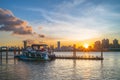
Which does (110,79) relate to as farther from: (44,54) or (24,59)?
(24,59)

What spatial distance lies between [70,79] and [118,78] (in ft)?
39.4

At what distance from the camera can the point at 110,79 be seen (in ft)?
179

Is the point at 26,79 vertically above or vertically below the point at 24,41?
below

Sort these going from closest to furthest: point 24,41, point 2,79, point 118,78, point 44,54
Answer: point 2,79 < point 118,78 < point 44,54 < point 24,41

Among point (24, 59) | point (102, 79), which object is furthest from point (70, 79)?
point (24, 59)

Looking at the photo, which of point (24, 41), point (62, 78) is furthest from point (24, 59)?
point (62, 78)

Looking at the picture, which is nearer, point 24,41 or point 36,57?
point 36,57

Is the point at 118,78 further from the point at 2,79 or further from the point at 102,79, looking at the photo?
the point at 2,79

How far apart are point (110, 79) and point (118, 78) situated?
3041 millimetres

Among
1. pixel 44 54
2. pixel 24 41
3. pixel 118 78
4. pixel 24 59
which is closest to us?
pixel 118 78

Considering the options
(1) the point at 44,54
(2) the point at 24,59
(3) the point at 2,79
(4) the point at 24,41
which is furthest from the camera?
(4) the point at 24,41

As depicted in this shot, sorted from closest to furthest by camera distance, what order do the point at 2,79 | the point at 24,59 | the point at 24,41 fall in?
the point at 2,79
the point at 24,59
the point at 24,41

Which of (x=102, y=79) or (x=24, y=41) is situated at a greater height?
(x=24, y=41)

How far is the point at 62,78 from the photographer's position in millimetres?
55625
